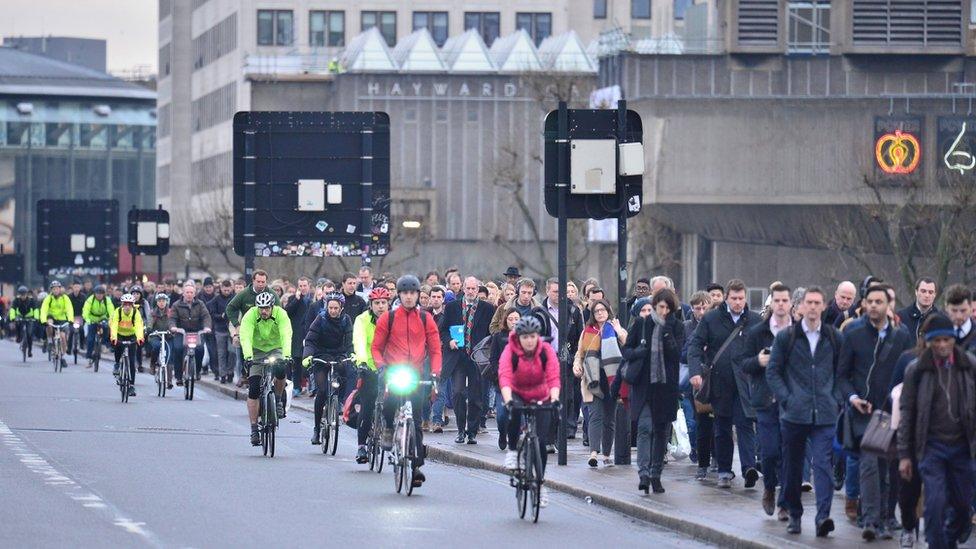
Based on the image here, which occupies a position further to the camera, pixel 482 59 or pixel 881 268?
pixel 482 59

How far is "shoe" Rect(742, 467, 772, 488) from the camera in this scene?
61.6ft

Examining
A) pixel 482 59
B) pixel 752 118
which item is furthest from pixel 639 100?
pixel 482 59

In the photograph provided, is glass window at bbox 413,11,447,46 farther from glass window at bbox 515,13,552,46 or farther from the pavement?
the pavement

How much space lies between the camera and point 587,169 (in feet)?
70.1

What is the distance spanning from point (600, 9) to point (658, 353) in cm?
8950

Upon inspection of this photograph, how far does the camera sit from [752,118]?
5816 centimetres

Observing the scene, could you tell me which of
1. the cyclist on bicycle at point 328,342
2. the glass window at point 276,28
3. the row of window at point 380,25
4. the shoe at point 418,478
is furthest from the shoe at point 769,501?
the glass window at point 276,28

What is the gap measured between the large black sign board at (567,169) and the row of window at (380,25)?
273ft

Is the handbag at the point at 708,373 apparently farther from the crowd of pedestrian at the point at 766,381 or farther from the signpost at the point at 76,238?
the signpost at the point at 76,238

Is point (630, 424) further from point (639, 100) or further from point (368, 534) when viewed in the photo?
point (639, 100)

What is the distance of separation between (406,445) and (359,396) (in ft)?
9.08

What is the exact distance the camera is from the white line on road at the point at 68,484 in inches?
615

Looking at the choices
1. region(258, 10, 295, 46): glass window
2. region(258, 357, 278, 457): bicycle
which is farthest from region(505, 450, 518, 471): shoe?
region(258, 10, 295, 46): glass window

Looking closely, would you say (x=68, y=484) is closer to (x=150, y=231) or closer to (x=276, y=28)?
(x=150, y=231)
